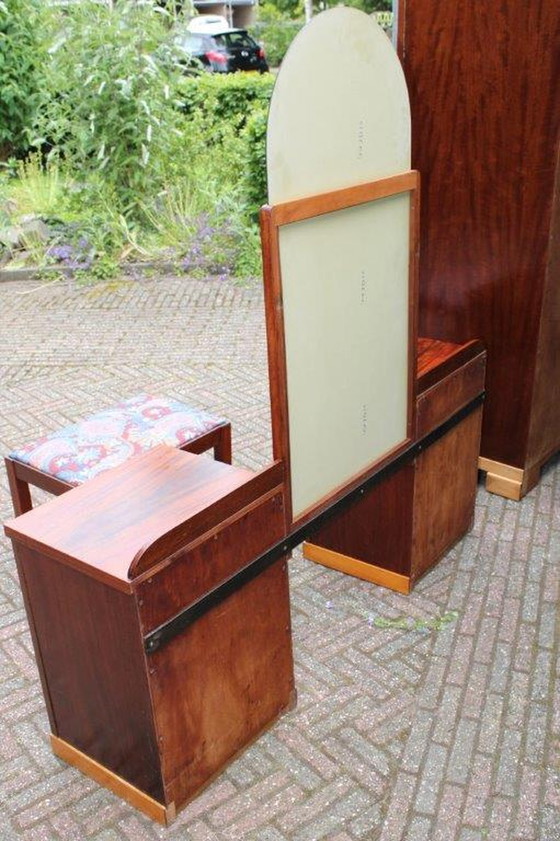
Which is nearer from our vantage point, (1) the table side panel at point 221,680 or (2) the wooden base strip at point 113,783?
(1) the table side panel at point 221,680

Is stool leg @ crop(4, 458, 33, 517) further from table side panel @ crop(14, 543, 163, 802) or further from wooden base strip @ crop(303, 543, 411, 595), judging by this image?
wooden base strip @ crop(303, 543, 411, 595)

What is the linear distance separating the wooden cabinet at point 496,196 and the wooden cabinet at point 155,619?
5.95 feet

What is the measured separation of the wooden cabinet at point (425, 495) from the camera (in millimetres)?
3246

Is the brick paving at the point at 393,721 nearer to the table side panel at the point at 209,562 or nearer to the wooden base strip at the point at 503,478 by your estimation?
the wooden base strip at the point at 503,478

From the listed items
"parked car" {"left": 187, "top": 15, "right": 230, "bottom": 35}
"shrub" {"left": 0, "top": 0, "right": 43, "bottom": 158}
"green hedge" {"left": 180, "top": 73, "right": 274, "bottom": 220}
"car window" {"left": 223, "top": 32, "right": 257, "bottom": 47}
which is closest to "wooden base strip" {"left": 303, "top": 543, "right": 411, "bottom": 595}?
"green hedge" {"left": 180, "top": 73, "right": 274, "bottom": 220}

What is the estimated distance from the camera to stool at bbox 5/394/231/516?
312 cm

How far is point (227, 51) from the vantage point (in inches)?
830

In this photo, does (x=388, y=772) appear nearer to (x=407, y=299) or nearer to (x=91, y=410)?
(x=407, y=299)

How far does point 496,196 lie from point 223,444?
1639 mm

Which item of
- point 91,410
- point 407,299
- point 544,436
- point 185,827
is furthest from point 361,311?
point 91,410

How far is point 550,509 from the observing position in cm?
406

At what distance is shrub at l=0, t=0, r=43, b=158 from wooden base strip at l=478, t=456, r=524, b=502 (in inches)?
362

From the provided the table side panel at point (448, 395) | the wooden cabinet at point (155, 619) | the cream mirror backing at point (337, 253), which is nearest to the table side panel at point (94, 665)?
the wooden cabinet at point (155, 619)

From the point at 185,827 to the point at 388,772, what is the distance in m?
0.65
